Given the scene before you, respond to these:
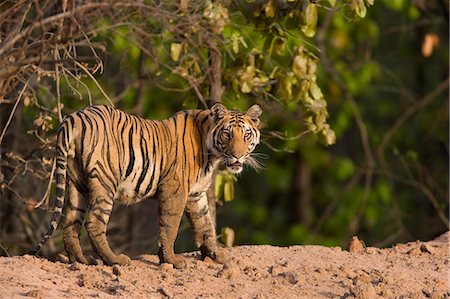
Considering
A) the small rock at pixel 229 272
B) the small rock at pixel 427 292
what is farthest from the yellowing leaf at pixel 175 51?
the small rock at pixel 427 292

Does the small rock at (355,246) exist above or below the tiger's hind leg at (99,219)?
above

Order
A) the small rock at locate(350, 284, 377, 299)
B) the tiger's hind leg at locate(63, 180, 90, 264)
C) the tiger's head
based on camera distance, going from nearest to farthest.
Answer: the small rock at locate(350, 284, 377, 299) → the tiger's hind leg at locate(63, 180, 90, 264) → the tiger's head

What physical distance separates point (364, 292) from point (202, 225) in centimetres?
157

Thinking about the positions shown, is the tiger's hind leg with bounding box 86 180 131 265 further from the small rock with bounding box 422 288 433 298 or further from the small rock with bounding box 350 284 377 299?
the small rock with bounding box 422 288 433 298

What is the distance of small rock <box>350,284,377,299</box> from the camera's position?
8578mm

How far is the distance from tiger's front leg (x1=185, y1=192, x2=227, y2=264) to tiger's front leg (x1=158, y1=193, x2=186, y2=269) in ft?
1.10

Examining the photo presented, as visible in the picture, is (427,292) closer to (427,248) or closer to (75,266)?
(427,248)

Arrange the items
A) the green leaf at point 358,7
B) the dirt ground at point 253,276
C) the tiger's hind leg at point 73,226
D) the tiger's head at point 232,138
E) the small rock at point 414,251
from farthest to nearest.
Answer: the green leaf at point 358,7 < the small rock at point 414,251 < the tiger's head at point 232,138 < the tiger's hind leg at point 73,226 < the dirt ground at point 253,276

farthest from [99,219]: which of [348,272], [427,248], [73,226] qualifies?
[427,248]

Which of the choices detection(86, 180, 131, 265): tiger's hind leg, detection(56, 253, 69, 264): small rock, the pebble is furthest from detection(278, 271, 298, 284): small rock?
the pebble

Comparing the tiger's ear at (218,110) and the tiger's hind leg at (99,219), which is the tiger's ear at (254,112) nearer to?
the tiger's ear at (218,110)

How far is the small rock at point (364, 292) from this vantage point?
858cm

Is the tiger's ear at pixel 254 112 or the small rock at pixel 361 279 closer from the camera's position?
the small rock at pixel 361 279

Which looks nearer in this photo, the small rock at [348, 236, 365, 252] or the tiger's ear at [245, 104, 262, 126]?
the tiger's ear at [245, 104, 262, 126]
